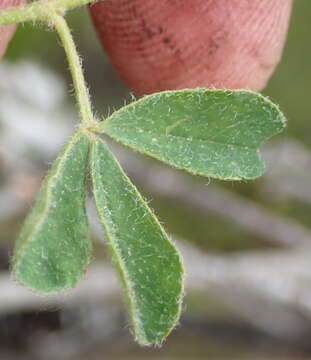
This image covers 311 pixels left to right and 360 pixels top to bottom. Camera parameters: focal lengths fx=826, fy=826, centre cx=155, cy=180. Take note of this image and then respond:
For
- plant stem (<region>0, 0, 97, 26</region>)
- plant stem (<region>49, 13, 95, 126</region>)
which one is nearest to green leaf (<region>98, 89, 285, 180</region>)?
plant stem (<region>49, 13, 95, 126</region>)

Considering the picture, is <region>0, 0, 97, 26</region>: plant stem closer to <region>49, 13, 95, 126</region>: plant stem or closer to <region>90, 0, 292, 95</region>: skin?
<region>49, 13, 95, 126</region>: plant stem

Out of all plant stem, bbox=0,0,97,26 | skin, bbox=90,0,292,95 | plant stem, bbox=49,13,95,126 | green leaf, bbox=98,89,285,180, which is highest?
plant stem, bbox=0,0,97,26

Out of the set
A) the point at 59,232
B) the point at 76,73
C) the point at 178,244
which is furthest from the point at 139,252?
the point at 178,244

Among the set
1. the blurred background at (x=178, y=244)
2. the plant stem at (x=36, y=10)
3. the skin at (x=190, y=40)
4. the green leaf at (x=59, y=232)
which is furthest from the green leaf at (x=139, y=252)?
the blurred background at (x=178, y=244)

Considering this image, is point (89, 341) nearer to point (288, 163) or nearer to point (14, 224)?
point (14, 224)

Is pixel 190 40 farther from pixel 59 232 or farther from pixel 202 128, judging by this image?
pixel 59 232

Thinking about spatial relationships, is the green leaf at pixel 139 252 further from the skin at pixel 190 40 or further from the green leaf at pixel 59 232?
the skin at pixel 190 40
